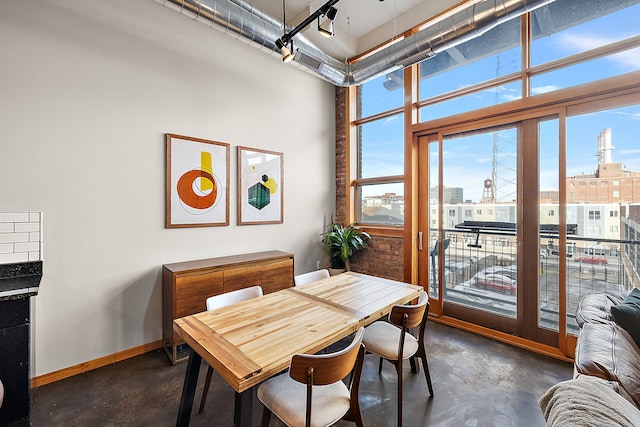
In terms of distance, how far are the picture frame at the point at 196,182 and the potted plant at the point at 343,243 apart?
171cm

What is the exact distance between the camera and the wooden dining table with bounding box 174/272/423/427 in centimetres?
131

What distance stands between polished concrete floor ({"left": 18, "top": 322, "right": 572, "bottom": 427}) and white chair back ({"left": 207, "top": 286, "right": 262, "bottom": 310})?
0.76 meters

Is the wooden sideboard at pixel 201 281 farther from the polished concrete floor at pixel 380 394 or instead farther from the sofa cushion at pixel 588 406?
the sofa cushion at pixel 588 406

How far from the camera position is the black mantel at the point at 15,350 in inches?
66.6

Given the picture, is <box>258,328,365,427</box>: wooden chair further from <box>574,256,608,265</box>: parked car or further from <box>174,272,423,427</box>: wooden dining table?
<box>574,256,608,265</box>: parked car

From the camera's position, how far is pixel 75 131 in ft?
8.21

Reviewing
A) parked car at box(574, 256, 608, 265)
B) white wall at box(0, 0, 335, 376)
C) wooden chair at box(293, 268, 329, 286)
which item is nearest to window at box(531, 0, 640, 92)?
parked car at box(574, 256, 608, 265)

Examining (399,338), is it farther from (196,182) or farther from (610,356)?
(196,182)

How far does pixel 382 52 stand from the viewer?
354cm

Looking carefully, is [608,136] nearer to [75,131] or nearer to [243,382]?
[243,382]

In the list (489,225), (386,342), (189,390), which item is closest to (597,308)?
(386,342)

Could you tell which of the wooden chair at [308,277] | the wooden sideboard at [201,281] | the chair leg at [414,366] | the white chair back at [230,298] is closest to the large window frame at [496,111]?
the chair leg at [414,366]

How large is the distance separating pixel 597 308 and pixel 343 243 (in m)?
2.92

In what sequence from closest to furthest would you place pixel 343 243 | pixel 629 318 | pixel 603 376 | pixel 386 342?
1. pixel 603 376
2. pixel 629 318
3. pixel 386 342
4. pixel 343 243
